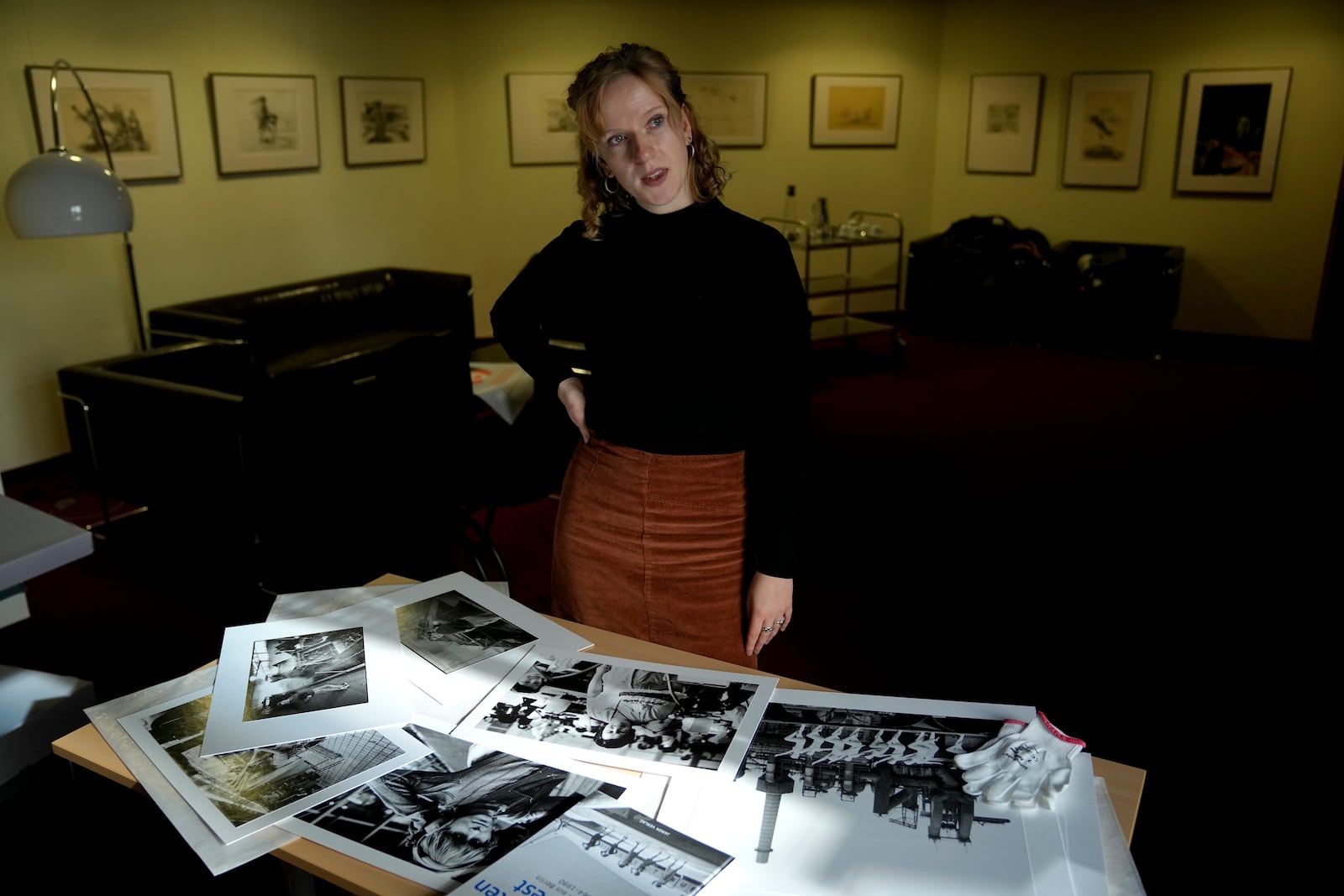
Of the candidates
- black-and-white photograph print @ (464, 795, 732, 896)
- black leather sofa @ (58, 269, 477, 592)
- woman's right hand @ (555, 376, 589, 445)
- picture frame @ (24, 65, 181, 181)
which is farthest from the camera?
picture frame @ (24, 65, 181, 181)

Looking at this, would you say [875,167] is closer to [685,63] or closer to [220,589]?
[685,63]

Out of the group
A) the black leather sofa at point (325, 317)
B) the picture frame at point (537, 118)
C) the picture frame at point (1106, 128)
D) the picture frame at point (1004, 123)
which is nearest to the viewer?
the black leather sofa at point (325, 317)

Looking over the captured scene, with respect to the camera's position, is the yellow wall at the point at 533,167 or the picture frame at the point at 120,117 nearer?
the picture frame at the point at 120,117

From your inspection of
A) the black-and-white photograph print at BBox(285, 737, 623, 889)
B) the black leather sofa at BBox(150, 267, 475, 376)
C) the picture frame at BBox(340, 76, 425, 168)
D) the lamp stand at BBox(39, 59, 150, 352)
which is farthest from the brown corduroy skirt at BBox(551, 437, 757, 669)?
the picture frame at BBox(340, 76, 425, 168)

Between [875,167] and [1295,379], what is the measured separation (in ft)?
13.7

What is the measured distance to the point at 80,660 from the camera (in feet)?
12.3

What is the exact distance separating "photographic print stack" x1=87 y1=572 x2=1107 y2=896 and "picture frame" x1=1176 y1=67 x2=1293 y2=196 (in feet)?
28.4

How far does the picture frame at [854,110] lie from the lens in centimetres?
956

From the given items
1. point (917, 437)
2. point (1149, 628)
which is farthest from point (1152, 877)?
point (917, 437)

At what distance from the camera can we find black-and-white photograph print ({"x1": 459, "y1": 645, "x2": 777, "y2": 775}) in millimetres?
1397

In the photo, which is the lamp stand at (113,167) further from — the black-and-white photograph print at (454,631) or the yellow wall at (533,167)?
the black-and-white photograph print at (454,631)

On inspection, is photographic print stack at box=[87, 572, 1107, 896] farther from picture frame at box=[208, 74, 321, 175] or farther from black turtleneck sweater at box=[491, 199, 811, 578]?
Answer: picture frame at box=[208, 74, 321, 175]

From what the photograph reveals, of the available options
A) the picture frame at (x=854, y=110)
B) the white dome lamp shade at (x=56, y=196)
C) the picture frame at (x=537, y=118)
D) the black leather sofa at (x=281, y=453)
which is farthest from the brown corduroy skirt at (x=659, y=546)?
the picture frame at (x=854, y=110)

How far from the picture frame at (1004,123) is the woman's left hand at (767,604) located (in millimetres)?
8869
